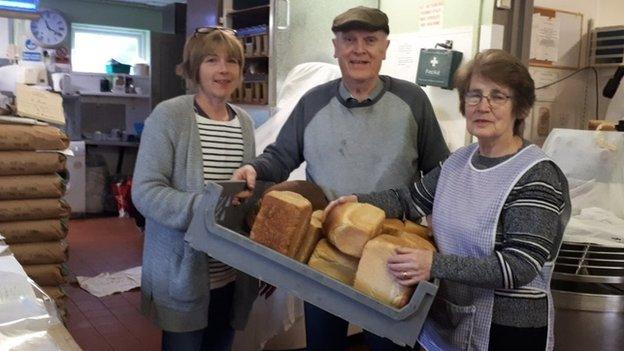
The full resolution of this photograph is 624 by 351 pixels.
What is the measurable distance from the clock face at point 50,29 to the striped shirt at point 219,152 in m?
8.19

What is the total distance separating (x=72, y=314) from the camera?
3275 millimetres

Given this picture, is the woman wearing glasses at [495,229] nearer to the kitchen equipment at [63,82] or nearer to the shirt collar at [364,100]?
the shirt collar at [364,100]

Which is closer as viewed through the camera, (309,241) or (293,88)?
(309,241)

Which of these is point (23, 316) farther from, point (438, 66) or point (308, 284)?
Answer: point (438, 66)

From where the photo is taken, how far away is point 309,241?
1.26 metres

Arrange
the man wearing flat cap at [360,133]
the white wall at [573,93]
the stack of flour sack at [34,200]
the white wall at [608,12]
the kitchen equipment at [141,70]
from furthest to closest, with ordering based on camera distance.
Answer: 1. the kitchen equipment at [141,70]
2. the white wall at [608,12]
3. the white wall at [573,93]
4. the stack of flour sack at [34,200]
5. the man wearing flat cap at [360,133]

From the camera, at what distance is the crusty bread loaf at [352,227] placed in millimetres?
1187

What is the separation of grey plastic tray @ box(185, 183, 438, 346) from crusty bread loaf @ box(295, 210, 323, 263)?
3.8 inches

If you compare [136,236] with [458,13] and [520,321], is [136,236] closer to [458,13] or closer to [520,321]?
[458,13]

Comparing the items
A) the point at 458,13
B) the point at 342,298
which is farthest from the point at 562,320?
the point at 458,13

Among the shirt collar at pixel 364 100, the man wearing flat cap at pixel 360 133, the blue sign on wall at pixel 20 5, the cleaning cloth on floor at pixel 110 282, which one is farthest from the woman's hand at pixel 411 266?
the cleaning cloth on floor at pixel 110 282

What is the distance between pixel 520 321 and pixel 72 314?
9.17 feet

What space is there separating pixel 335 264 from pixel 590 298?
911mm

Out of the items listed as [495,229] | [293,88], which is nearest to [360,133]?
[495,229]
